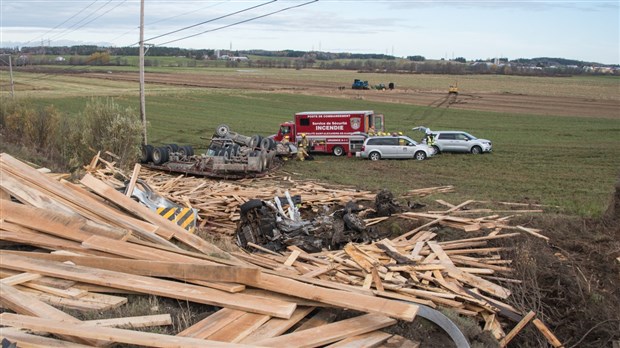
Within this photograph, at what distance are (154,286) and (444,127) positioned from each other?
1788 inches

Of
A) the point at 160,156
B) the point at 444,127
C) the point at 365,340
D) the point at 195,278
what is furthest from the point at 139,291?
the point at 444,127

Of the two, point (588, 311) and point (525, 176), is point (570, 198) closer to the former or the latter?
point (525, 176)

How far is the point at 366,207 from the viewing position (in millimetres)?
17438

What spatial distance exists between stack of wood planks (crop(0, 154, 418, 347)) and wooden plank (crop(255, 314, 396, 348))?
1 centimetres

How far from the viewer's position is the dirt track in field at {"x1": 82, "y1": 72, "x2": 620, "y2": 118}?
64.0 m

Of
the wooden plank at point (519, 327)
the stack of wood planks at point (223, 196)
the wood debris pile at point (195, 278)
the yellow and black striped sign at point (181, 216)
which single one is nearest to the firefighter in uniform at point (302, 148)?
the stack of wood planks at point (223, 196)

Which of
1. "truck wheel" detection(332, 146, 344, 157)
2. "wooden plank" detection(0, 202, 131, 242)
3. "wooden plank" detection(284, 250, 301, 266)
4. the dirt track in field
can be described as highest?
the dirt track in field

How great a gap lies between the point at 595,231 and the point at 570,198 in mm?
7772

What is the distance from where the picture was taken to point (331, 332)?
623 centimetres

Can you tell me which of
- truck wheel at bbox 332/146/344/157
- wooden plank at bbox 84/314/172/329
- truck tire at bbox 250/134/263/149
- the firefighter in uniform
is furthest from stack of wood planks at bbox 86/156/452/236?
truck wheel at bbox 332/146/344/157

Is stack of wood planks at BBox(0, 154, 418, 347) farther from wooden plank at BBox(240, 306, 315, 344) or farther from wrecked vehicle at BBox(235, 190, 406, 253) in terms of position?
wrecked vehicle at BBox(235, 190, 406, 253)

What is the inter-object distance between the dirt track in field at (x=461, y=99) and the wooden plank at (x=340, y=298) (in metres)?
57.4

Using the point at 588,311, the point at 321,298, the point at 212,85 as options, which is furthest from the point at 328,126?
the point at 212,85

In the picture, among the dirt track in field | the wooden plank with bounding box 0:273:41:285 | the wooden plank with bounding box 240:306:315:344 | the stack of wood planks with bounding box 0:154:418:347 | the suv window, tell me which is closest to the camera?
the stack of wood planks with bounding box 0:154:418:347
